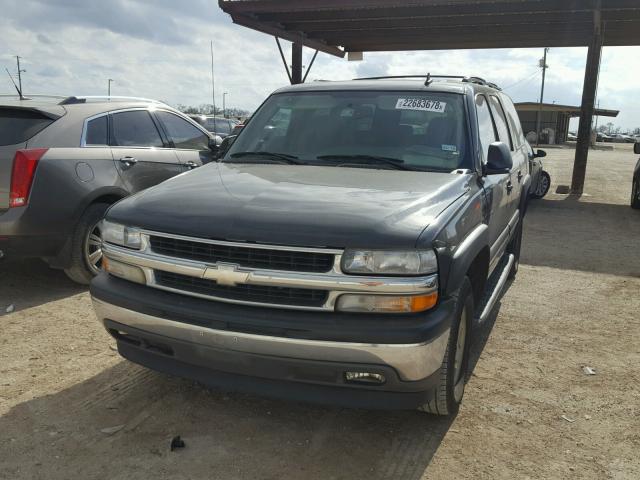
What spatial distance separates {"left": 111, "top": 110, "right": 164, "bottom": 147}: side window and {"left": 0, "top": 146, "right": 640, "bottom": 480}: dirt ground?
1.76 meters

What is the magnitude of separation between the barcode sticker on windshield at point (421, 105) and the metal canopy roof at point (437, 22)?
8222 millimetres

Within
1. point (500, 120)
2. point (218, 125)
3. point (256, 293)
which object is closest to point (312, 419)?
point (256, 293)

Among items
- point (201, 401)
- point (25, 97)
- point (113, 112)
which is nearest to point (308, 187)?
point (201, 401)

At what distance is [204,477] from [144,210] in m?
1.37

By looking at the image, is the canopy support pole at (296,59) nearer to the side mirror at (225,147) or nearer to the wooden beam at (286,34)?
the wooden beam at (286,34)

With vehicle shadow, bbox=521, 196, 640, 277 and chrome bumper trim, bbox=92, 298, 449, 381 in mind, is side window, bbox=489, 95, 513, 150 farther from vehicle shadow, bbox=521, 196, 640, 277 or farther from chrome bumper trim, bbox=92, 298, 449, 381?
chrome bumper trim, bbox=92, 298, 449, 381

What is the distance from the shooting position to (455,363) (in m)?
3.12

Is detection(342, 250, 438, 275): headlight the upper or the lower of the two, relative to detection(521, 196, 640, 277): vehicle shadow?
upper

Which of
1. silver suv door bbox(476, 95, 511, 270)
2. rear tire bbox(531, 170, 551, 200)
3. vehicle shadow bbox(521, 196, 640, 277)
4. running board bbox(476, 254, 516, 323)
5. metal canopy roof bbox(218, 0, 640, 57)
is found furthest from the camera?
rear tire bbox(531, 170, 551, 200)

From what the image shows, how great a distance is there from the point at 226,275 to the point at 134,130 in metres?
3.83

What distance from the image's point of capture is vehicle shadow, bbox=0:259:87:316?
5.18m

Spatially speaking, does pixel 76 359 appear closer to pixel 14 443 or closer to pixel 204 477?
pixel 14 443

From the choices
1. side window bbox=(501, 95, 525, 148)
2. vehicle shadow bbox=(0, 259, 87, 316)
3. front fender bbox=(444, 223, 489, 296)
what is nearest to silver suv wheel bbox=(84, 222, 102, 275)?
vehicle shadow bbox=(0, 259, 87, 316)

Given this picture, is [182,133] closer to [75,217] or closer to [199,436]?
[75,217]
